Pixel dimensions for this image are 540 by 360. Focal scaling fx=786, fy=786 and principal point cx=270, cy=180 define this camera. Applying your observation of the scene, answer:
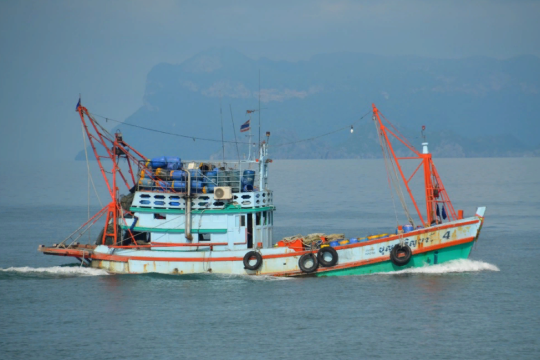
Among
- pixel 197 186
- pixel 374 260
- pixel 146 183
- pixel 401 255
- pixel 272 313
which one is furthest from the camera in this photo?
pixel 146 183

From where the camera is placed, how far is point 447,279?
1375 inches

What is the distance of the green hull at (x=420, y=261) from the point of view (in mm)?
35031

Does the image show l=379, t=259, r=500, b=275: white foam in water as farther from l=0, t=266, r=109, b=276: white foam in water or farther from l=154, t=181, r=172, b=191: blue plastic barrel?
l=0, t=266, r=109, b=276: white foam in water

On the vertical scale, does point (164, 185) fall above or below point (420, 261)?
above

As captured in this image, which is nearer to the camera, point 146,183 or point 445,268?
point 445,268

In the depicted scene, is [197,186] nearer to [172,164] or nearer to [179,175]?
[179,175]

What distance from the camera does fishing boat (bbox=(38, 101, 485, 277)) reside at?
1364 inches

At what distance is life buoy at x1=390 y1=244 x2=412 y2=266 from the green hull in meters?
0.48

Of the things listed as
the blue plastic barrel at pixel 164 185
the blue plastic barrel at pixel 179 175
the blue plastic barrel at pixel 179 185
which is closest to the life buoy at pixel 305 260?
the blue plastic barrel at pixel 179 185

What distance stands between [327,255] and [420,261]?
417 centimetres

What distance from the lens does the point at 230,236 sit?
3550 cm

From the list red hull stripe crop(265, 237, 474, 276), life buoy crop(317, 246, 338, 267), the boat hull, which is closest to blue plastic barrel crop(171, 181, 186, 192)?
the boat hull

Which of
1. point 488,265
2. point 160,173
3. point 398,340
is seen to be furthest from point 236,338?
point 488,265

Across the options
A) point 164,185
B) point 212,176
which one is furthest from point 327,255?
point 164,185
